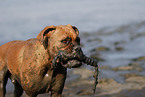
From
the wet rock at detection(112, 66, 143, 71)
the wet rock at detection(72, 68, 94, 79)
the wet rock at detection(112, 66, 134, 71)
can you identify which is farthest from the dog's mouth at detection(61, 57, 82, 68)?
the wet rock at detection(112, 66, 134, 71)

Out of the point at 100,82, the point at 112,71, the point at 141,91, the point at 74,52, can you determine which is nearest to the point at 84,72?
the point at 112,71

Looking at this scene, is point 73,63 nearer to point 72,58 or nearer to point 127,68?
point 72,58

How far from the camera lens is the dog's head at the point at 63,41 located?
17.0 feet

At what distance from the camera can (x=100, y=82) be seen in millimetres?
12242

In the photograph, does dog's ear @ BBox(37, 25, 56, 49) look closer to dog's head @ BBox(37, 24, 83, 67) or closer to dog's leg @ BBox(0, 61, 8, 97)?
dog's head @ BBox(37, 24, 83, 67)

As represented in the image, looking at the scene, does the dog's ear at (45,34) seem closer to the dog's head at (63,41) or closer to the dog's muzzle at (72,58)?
the dog's head at (63,41)

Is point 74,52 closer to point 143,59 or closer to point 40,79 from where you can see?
point 40,79

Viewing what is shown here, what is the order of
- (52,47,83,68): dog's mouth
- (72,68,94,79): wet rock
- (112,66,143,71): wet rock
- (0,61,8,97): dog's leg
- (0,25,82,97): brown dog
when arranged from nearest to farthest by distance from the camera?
(52,47,83,68): dog's mouth < (0,25,82,97): brown dog < (0,61,8,97): dog's leg < (72,68,94,79): wet rock < (112,66,143,71): wet rock

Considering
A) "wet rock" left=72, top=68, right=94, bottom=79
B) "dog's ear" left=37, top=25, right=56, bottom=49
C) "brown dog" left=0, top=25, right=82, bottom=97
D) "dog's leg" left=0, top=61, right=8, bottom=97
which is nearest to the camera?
"brown dog" left=0, top=25, right=82, bottom=97

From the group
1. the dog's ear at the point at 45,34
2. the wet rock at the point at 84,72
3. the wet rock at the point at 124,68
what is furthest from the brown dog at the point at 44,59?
the wet rock at the point at 124,68

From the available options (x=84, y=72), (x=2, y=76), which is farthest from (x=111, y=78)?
(x=2, y=76)

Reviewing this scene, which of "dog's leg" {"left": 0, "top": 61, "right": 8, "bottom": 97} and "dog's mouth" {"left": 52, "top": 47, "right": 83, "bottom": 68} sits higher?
"dog's mouth" {"left": 52, "top": 47, "right": 83, "bottom": 68}

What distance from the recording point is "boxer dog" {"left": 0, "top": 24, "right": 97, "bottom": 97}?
17.2 feet

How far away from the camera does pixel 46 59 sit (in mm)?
5516
